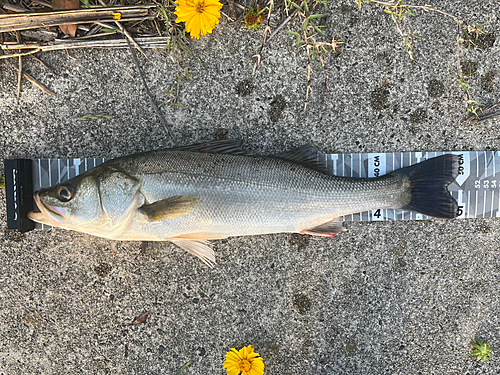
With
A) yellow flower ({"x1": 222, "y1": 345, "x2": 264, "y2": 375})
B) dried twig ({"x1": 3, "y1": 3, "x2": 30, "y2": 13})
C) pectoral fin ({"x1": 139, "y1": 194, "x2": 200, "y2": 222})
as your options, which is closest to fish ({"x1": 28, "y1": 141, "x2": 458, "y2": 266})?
pectoral fin ({"x1": 139, "y1": 194, "x2": 200, "y2": 222})

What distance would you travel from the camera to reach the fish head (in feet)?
8.04

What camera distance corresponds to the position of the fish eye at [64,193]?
246 centimetres

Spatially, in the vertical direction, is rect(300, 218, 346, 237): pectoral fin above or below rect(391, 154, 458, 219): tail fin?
Result: below

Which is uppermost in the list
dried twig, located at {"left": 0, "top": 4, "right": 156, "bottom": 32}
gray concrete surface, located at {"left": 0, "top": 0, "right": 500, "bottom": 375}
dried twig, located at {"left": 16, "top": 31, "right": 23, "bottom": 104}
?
dried twig, located at {"left": 0, "top": 4, "right": 156, "bottom": 32}

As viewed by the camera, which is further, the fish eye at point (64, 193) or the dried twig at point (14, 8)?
the dried twig at point (14, 8)

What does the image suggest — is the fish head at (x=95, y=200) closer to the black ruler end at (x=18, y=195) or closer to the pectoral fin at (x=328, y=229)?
the black ruler end at (x=18, y=195)

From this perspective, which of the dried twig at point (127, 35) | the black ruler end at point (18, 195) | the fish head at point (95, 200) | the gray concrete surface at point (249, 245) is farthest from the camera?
the gray concrete surface at point (249, 245)

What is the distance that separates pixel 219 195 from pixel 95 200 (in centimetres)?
95

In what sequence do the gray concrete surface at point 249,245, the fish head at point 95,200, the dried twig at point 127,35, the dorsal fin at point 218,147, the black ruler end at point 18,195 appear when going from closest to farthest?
the fish head at point 95,200 → the dorsal fin at point 218,147 → the black ruler end at point 18,195 → the dried twig at point 127,35 → the gray concrete surface at point 249,245

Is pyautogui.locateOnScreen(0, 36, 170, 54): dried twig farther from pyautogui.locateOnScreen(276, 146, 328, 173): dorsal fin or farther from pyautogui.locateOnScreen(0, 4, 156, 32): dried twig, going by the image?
pyautogui.locateOnScreen(276, 146, 328, 173): dorsal fin

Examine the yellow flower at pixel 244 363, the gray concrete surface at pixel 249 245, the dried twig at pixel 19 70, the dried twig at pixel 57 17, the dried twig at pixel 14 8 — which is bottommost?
the yellow flower at pixel 244 363

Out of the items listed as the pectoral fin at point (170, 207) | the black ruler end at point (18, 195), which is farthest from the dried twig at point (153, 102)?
the black ruler end at point (18, 195)

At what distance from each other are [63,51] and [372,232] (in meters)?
3.36

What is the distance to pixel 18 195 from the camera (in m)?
2.77
